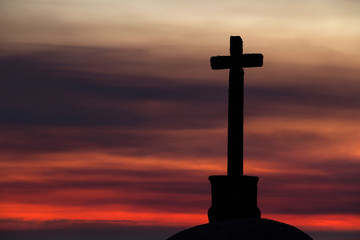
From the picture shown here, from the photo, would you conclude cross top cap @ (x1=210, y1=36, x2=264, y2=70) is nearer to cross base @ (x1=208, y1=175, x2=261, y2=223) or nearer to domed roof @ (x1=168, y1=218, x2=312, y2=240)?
cross base @ (x1=208, y1=175, x2=261, y2=223)

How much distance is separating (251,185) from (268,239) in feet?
8.24

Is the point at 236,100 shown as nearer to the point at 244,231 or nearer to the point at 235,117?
the point at 235,117

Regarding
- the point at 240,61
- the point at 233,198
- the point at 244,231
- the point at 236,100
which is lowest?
the point at 244,231

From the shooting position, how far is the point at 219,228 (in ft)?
48.5

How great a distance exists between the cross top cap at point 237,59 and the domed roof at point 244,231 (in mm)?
4092

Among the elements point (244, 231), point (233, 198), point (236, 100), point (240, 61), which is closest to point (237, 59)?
point (240, 61)

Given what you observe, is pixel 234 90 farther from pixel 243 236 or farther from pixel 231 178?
pixel 243 236

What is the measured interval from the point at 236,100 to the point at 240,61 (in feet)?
3.23

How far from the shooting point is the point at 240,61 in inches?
684

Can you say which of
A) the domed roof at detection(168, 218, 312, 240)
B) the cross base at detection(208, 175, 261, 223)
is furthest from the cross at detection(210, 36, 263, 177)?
the domed roof at detection(168, 218, 312, 240)

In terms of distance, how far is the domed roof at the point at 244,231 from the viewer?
14242 mm

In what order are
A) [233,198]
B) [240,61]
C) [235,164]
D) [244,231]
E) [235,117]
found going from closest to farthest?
[244,231] < [233,198] < [235,164] < [235,117] < [240,61]

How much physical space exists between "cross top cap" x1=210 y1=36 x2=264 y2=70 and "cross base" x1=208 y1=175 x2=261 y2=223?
2.85 metres

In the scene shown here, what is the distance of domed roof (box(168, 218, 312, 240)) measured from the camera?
46.7ft
